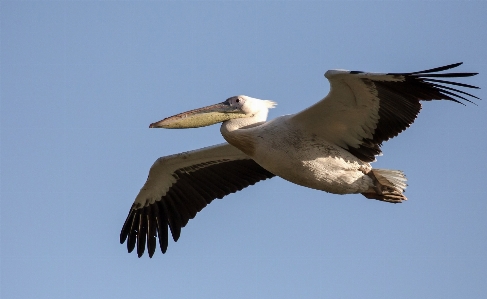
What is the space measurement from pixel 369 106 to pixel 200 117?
2.05 meters

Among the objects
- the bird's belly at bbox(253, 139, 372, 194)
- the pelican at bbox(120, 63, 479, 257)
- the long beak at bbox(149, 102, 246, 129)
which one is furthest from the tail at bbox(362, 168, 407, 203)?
the long beak at bbox(149, 102, 246, 129)

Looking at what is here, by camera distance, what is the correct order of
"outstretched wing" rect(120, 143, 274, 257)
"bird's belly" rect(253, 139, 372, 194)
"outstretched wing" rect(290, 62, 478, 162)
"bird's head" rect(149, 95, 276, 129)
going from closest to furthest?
"outstretched wing" rect(290, 62, 478, 162) < "bird's belly" rect(253, 139, 372, 194) < "bird's head" rect(149, 95, 276, 129) < "outstretched wing" rect(120, 143, 274, 257)

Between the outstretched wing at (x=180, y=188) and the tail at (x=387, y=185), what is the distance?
1.66m

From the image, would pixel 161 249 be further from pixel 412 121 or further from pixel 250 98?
pixel 412 121

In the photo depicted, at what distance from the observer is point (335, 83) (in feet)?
30.3

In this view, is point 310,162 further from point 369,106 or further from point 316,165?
point 369,106

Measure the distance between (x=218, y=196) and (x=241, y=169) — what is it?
0.50m

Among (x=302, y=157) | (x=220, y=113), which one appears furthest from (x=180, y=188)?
(x=302, y=157)

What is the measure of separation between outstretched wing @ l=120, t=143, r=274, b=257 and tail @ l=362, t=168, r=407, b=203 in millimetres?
1660

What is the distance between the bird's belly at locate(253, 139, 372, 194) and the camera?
962 centimetres

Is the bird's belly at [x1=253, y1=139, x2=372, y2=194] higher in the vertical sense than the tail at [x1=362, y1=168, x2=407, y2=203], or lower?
higher

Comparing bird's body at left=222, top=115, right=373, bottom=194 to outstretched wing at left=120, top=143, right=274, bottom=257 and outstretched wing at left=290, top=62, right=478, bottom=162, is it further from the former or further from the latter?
outstretched wing at left=120, top=143, right=274, bottom=257

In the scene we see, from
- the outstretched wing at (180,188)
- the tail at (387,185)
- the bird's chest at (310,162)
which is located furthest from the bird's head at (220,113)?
the tail at (387,185)

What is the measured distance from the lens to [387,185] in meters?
10.2
